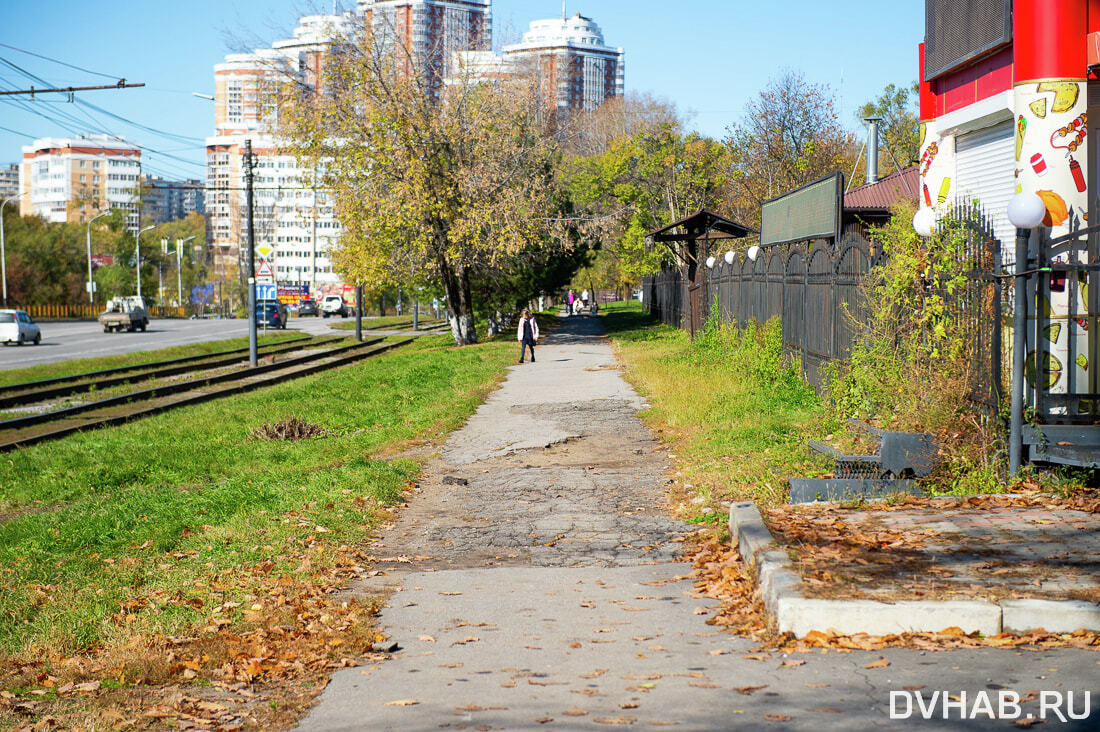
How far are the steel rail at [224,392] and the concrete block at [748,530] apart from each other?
38.9ft

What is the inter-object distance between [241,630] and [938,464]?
541cm

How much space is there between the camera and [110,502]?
10727 mm

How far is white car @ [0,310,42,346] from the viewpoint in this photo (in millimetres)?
43500

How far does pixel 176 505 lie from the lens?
33.4ft

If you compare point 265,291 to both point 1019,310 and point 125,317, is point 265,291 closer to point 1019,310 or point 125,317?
point 125,317

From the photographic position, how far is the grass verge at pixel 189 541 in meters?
5.68

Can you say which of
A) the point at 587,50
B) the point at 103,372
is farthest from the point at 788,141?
the point at 587,50

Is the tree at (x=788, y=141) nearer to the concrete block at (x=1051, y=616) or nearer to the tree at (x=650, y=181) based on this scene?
the tree at (x=650, y=181)

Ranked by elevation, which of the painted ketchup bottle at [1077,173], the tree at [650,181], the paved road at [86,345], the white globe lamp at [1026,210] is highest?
the tree at [650,181]

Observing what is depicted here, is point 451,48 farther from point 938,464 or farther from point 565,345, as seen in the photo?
point 938,464

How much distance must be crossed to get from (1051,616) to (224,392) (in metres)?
20.8

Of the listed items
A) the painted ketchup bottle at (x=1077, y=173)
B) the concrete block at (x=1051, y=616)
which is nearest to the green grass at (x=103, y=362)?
the painted ketchup bottle at (x=1077, y=173)

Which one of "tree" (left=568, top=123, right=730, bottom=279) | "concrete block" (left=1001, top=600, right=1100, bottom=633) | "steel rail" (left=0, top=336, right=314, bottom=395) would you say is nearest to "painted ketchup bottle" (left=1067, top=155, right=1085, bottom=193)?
"concrete block" (left=1001, top=600, right=1100, bottom=633)

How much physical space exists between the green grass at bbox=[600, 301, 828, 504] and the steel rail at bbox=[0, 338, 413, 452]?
29.2 ft
